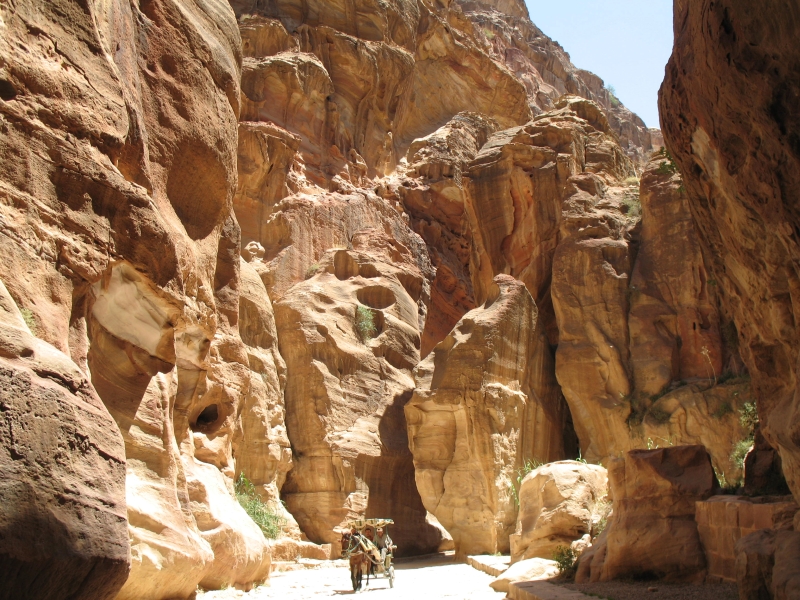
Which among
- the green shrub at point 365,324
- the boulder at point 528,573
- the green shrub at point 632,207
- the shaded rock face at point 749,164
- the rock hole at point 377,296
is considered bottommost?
the boulder at point 528,573

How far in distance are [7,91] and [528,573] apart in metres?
10.2

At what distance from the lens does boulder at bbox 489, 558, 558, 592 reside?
11859 mm

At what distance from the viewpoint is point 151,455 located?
8.88 m

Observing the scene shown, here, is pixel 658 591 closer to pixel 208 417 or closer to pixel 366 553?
pixel 366 553

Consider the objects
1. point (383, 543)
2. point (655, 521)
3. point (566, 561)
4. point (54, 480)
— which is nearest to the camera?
point (54, 480)

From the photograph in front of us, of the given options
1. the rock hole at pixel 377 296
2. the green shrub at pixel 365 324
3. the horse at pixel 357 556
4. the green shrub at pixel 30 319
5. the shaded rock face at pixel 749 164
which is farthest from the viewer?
the rock hole at pixel 377 296

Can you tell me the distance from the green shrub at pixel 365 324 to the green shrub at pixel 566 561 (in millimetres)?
12813

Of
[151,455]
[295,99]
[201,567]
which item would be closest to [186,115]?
[151,455]

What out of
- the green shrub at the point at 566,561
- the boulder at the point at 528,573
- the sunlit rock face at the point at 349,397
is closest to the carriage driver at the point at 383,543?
the boulder at the point at 528,573

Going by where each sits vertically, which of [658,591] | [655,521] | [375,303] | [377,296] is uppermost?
[377,296]

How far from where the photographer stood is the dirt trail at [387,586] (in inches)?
454

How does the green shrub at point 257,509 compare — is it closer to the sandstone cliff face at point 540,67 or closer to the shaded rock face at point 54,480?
the shaded rock face at point 54,480

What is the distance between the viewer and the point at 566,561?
11766mm

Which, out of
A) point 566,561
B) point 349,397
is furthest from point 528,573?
point 349,397
